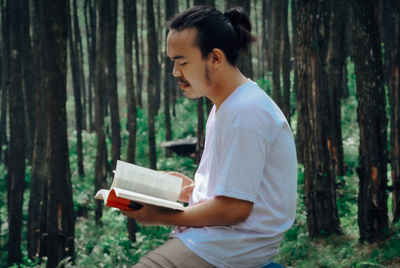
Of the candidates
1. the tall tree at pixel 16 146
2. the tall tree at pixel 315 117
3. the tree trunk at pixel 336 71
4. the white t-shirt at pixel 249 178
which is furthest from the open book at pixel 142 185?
the tall tree at pixel 16 146

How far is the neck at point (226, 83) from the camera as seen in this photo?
221 centimetres

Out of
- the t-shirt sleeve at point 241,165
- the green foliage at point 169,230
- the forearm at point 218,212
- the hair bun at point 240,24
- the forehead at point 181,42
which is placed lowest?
the green foliage at point 169,230

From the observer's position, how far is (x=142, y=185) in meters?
2.20

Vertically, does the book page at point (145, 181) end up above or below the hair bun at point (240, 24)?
below

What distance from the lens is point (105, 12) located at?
13.0 meters

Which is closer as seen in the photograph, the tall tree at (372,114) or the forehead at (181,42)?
the forehead at (181,42)

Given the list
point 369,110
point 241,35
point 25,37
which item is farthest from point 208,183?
point 25,37

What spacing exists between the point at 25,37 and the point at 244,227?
11263 mm

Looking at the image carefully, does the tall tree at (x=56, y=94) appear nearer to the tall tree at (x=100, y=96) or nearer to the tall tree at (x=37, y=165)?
the tall tree at (x=37, y=165)

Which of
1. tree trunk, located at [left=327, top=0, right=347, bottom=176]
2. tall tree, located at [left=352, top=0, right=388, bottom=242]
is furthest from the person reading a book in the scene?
tree trunk, located at [left=327, top=0, right=347, bottom=176]

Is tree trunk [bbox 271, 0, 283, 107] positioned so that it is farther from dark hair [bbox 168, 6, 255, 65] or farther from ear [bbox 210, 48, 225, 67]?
ear [bbox 210, 48, 225, 67]

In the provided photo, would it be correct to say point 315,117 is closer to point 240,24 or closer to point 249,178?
point 240,24

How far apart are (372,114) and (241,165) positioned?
442 centimetres

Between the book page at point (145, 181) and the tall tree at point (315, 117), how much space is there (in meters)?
4.99
